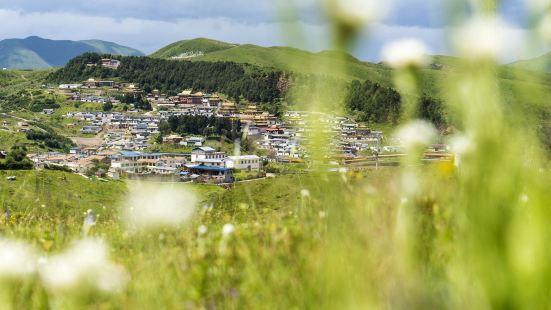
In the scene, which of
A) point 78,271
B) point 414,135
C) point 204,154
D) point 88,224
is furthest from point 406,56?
point 204,154

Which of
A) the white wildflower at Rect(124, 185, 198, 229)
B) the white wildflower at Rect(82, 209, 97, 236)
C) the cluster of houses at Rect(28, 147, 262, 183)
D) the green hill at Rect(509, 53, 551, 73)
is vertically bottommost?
the cluster of houses at Rect(28, 147, 262, 183)

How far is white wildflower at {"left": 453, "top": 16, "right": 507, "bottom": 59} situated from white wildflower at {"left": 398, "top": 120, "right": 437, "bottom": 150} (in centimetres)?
66

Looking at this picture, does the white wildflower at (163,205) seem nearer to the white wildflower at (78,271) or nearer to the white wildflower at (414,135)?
the white wildflower at (78,271)

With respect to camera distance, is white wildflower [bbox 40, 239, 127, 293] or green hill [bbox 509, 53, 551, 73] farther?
white wildflower [bbox 40, 239, 127, 293]

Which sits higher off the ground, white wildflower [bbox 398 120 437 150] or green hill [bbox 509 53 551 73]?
green hill [bbox 509 53 551 73]

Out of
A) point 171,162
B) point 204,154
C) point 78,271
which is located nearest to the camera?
point 78,271

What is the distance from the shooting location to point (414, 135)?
2.12 metres

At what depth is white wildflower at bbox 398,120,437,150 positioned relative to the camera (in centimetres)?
211

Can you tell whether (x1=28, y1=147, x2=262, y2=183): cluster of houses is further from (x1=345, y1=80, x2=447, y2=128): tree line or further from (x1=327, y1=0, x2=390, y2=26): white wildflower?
(x1=327, y1=0, x2=390, y2=26): white wildflower

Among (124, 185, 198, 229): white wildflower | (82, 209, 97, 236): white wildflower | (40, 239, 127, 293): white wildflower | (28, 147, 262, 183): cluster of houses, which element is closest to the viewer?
(40, 239, 127, 293): white wildflower

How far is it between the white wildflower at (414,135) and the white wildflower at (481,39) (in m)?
0.66

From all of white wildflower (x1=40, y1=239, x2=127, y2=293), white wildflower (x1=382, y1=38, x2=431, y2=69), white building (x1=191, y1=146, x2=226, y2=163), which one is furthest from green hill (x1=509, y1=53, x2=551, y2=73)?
white building (x1=191, y1=146, x2=226, y2=163)

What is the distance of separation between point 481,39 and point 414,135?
2.40 feet

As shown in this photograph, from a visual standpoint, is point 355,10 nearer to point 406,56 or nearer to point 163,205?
point 406,56
